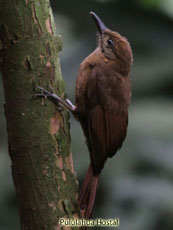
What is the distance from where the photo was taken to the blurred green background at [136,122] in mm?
3670

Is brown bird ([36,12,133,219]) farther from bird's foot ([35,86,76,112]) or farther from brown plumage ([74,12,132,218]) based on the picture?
bird's foot ([35,86,76,112])

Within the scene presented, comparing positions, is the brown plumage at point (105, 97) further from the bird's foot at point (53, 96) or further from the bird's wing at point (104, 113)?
the bird's foot at point (53, 96)

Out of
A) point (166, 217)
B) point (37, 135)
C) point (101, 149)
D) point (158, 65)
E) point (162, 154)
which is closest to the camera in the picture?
point (37, 135)

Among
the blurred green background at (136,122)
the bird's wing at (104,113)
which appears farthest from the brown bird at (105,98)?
the blurred green background at (136,122)

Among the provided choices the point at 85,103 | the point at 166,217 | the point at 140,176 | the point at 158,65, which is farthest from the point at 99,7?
the point at 166,217

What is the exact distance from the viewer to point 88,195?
315 centimetres

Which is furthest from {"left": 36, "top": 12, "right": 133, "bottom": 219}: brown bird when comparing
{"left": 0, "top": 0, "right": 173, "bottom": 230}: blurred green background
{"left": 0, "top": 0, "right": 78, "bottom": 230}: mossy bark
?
{"left": 0, "top": 0, "right": 78, "bottom": 230}: mossy bark

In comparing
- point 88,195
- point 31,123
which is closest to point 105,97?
point 88,195

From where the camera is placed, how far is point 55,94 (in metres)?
2.89

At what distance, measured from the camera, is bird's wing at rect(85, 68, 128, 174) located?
136 inches

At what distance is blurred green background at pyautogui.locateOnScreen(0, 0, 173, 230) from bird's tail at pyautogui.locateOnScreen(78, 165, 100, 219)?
1.46 feet

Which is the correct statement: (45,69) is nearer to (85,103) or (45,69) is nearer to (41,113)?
(41,113)

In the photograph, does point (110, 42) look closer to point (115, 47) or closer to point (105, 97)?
point (115, 47)

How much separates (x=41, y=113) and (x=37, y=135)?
0.45 ft
